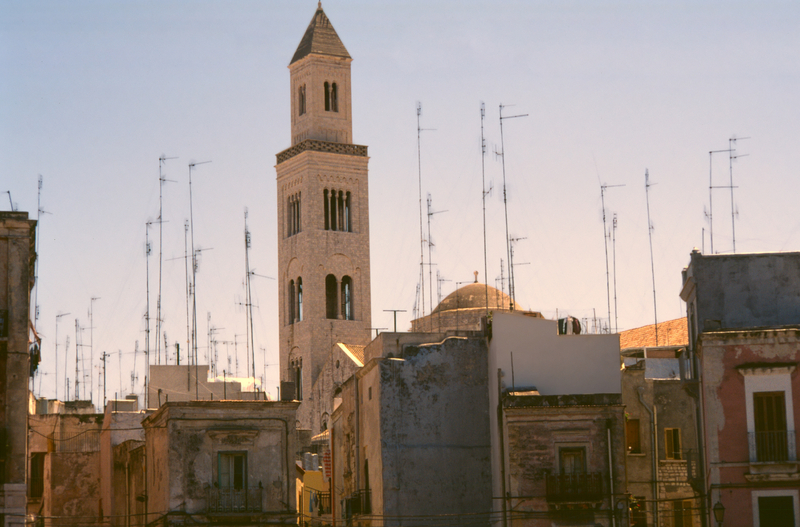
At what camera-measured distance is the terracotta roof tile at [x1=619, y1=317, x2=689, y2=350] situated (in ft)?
212

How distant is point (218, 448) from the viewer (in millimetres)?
43875

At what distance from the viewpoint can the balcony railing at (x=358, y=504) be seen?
49125 millimetres

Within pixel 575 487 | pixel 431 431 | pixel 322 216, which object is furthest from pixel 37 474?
pixel 322 216

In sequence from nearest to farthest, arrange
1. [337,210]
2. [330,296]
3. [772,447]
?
[772,447] < [337,210] < [330,296]

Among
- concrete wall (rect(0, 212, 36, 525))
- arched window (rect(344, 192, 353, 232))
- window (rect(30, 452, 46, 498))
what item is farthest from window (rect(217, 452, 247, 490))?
arched window (rect(344, 192, 353, 232))

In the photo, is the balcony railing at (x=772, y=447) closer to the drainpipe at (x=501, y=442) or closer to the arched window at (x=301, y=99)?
the drainpipe at (x=501, y=442)

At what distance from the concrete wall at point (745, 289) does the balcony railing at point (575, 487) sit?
545 cm

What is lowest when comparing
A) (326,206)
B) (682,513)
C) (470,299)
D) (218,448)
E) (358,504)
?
(682,513)

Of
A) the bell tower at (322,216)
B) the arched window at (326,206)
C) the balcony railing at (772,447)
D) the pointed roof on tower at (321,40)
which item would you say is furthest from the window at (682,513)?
the pointed roof on tower at (321,40)

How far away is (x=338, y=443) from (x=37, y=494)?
11467mm

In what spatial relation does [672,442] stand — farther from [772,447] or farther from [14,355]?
[14,355]

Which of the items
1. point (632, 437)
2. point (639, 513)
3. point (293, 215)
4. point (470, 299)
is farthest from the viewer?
point (293, 215)

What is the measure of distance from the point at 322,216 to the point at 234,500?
53.8 m

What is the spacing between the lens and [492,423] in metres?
47.2
